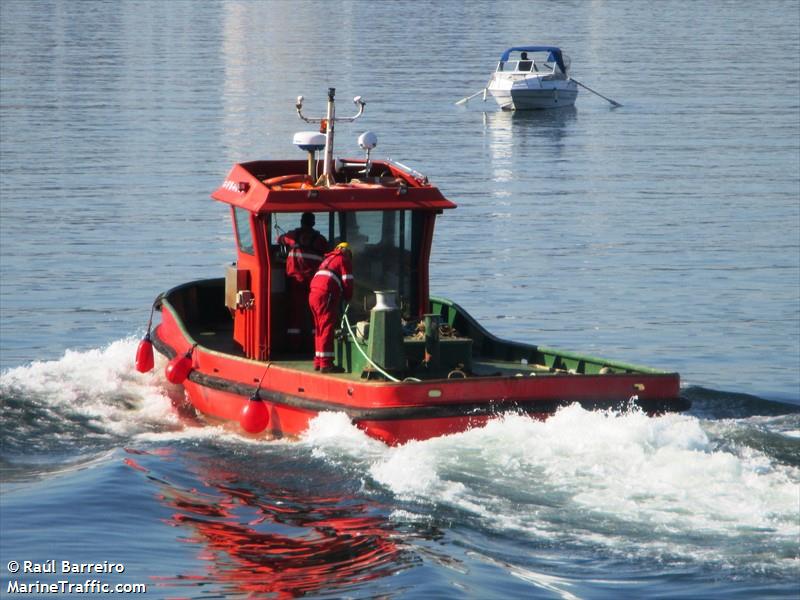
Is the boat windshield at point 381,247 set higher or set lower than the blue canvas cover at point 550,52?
lower

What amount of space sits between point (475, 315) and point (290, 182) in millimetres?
7195

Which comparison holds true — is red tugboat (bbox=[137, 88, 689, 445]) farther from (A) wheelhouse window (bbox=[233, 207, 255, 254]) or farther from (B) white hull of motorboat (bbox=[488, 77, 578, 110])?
(B) white hull of motorboat (bbox=[488, 77, 578, 110])

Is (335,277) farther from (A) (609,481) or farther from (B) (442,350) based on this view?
(A) (609,481)

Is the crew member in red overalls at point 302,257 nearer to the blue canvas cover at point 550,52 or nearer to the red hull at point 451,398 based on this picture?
the red hull at point 451,398

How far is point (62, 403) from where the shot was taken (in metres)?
18.3

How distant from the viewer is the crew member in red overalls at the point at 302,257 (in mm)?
16828

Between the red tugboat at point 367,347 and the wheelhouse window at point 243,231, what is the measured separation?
2cm

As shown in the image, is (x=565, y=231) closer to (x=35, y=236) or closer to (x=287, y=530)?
(x=35, y=236)

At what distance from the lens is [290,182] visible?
17.5m

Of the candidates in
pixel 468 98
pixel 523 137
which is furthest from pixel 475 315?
pixel 468 98

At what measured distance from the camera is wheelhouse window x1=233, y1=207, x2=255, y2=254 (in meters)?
17.3

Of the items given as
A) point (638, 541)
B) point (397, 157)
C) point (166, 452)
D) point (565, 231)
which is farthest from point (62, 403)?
point (397, 157)

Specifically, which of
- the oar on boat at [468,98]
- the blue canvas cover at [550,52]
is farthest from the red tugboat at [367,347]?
the blue canvas cover at [550,52]

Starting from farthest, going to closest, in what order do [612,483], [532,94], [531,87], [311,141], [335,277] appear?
[532,94] < [531,87] < [311,141] < [335,277] < [612,483]
